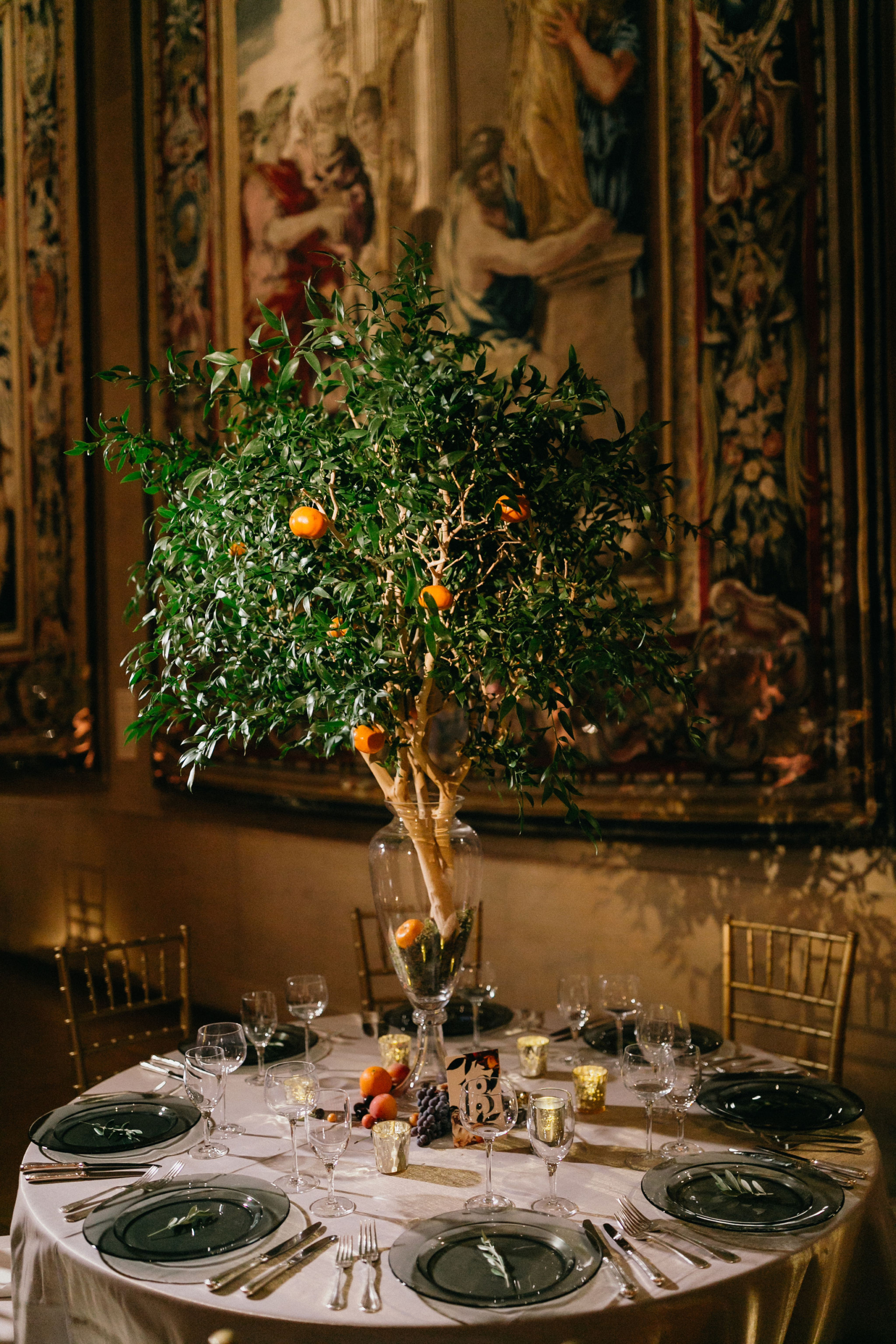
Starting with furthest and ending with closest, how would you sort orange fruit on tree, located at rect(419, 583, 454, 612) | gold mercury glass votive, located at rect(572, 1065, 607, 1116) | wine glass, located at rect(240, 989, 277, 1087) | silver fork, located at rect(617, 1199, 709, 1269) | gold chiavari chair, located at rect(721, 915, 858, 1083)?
gold chiavari chair, located at rect(721, 915, 858, 1083)
wine glass, located at rect(240, 989, 277, 1087)
gold mercury glass votive, located at rect(572, 1065, 607, 1116)
orange fruit on tree, located at rect(419, 583, 454, 612)
silver fork, located at rect(617, 1199, 709, 1269)

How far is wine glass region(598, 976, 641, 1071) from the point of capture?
2229mm

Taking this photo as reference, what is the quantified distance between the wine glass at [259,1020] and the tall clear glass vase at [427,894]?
349 mm

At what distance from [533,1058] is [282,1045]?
1.83 feet

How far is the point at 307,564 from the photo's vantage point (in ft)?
5.82

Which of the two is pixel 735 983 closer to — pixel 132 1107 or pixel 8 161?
pixel 132 1107

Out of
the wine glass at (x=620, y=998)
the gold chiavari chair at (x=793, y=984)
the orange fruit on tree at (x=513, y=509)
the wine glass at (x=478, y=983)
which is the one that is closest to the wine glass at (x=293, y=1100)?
the wine glass at (x=478, y=983)

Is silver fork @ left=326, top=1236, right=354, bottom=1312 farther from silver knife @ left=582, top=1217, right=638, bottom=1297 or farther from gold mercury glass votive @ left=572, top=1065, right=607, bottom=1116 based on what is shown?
gold mercury glass votive @ left=572, top=1065, right=607, bottom=1116

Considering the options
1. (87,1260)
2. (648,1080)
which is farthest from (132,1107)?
(648,1080)

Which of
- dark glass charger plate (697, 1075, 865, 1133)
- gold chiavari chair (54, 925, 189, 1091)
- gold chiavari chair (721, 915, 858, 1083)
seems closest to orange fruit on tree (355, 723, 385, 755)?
dark glass charger plate (697, 1075, 865, 1133)

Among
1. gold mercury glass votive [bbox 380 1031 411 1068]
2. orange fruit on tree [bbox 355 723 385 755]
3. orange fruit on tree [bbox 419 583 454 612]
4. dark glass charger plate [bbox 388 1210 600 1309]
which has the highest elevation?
orange fruit on tree [bbox 419 583 454 612]

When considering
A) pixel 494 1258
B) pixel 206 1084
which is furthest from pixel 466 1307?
pixel 206 1084

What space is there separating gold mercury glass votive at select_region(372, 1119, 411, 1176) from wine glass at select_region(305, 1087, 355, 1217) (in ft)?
0.29

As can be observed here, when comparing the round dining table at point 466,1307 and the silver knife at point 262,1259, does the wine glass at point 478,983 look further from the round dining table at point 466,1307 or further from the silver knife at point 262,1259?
the silver knife at point 262,1259

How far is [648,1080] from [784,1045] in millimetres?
1763
